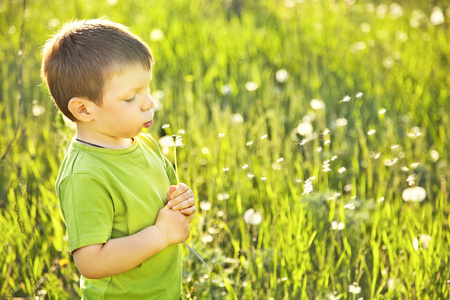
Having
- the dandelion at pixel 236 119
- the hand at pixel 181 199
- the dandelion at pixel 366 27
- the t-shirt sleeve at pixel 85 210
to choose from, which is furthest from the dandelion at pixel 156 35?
the t-shirt sleeve at pixel 85 210

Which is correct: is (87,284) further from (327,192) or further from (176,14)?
(176,14)

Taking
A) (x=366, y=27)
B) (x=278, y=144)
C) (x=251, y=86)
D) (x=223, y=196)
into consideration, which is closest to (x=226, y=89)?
(x=251, y=86)

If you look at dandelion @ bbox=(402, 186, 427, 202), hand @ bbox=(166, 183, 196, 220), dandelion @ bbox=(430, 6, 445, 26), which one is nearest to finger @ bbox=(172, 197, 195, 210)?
hand @ bbox=(166, 183, 196, 220)

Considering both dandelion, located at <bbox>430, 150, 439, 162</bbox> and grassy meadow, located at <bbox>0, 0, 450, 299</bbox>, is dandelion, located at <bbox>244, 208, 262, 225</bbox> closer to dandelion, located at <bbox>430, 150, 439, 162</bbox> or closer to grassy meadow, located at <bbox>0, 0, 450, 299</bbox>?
grassy meadow, located at <bbox>0, 0, 450, 299</bbox>

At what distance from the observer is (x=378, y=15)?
5.89 metres

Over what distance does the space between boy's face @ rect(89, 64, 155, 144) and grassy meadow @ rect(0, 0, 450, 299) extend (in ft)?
1.95

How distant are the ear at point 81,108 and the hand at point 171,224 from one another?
1.12 feet

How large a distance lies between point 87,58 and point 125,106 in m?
0.16

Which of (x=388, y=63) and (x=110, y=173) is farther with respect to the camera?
(x=388, y=63)

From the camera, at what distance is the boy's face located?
1.51 meters

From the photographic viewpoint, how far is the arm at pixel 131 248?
1.48m

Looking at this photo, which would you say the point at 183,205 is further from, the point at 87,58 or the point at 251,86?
the point at 251,86

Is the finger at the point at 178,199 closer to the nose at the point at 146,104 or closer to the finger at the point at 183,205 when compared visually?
the finger at the point at 183,205

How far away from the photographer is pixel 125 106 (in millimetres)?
1532
